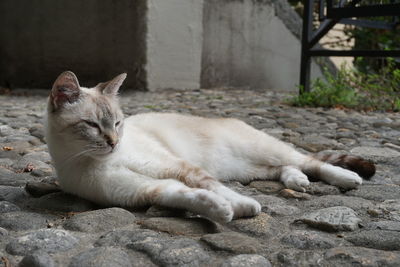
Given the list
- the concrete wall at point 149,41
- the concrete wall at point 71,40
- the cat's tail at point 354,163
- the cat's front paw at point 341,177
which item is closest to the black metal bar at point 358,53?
the concrete wall at point 149,41

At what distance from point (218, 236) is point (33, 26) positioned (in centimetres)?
859

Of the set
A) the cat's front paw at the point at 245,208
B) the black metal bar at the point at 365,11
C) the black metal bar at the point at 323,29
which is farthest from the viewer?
the black metal bar at the point at 323,29

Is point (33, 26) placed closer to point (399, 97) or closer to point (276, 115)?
point (276, 115)

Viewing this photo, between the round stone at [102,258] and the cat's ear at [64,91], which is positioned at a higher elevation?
the cat's ear at [64,91]

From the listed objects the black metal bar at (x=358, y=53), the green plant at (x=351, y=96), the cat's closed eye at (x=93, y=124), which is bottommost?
the green plant at (x=351, y=96)

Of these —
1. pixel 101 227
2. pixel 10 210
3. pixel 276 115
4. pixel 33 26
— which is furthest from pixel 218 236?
pixel 33 26

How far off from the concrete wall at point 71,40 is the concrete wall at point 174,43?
19 centimetres

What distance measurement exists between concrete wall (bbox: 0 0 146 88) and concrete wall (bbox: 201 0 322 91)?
175 centimetres

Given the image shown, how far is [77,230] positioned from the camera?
209cm

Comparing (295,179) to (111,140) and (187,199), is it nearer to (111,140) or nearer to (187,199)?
(187,199)

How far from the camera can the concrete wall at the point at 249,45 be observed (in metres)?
9.50

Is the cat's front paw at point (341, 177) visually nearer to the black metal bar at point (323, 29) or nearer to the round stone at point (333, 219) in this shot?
the round stone at point (333, 219)

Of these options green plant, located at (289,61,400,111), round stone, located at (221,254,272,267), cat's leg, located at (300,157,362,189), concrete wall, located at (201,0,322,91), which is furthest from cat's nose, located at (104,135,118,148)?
concrete wall, located at (201,0,322,91)

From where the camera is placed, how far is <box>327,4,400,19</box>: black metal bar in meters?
5.58
